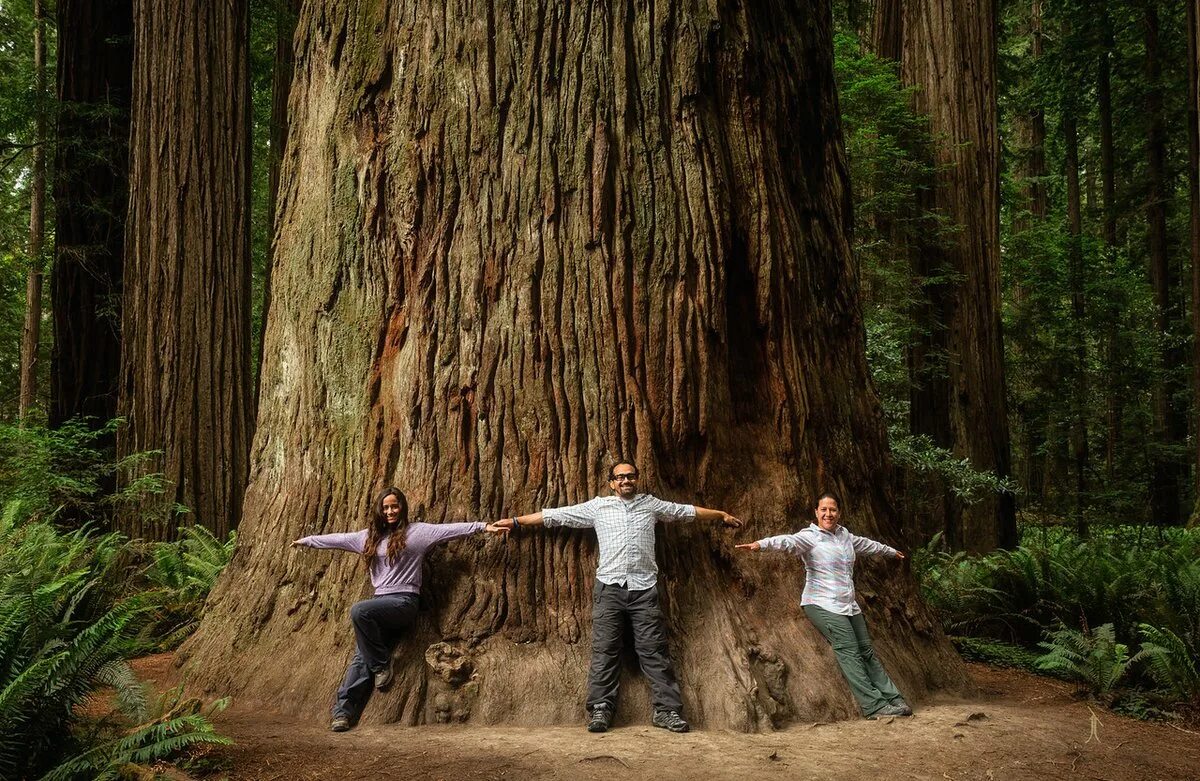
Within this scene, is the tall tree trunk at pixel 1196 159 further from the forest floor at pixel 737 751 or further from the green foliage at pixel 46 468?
→ the green foliage at pixel 46 468

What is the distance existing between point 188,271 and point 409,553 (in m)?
5.78

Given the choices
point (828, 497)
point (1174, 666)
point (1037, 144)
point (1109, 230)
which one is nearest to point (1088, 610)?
point (1174, 666)

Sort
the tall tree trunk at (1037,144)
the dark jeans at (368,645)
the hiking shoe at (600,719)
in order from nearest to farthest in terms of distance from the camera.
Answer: the hiking shoe at (600,719) < the dark jeans at (368,645) < the tall tree trunk at (1037,144)

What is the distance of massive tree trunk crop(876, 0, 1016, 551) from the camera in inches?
452

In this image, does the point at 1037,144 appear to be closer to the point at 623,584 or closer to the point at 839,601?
the point at 839,601

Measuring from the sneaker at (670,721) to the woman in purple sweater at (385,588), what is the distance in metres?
1.45

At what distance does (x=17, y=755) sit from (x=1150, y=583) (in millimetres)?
8310

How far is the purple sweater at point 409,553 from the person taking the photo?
17.4ft

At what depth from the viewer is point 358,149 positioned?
6.13m

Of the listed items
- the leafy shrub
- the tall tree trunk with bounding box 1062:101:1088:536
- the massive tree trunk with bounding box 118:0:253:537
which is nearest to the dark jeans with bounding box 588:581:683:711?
the leafy shrub

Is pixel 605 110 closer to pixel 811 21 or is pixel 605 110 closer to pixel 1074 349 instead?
pixel 811 21

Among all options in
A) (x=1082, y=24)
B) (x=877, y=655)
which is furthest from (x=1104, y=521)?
(x=877, y=655)

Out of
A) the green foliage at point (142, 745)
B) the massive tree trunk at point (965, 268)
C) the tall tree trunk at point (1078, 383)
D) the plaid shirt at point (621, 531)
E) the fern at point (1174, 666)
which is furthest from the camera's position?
the tall tree trunk at point (1078, 383)

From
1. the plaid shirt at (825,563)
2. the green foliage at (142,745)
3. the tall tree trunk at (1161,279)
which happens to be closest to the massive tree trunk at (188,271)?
the green foliage at (142,745)
